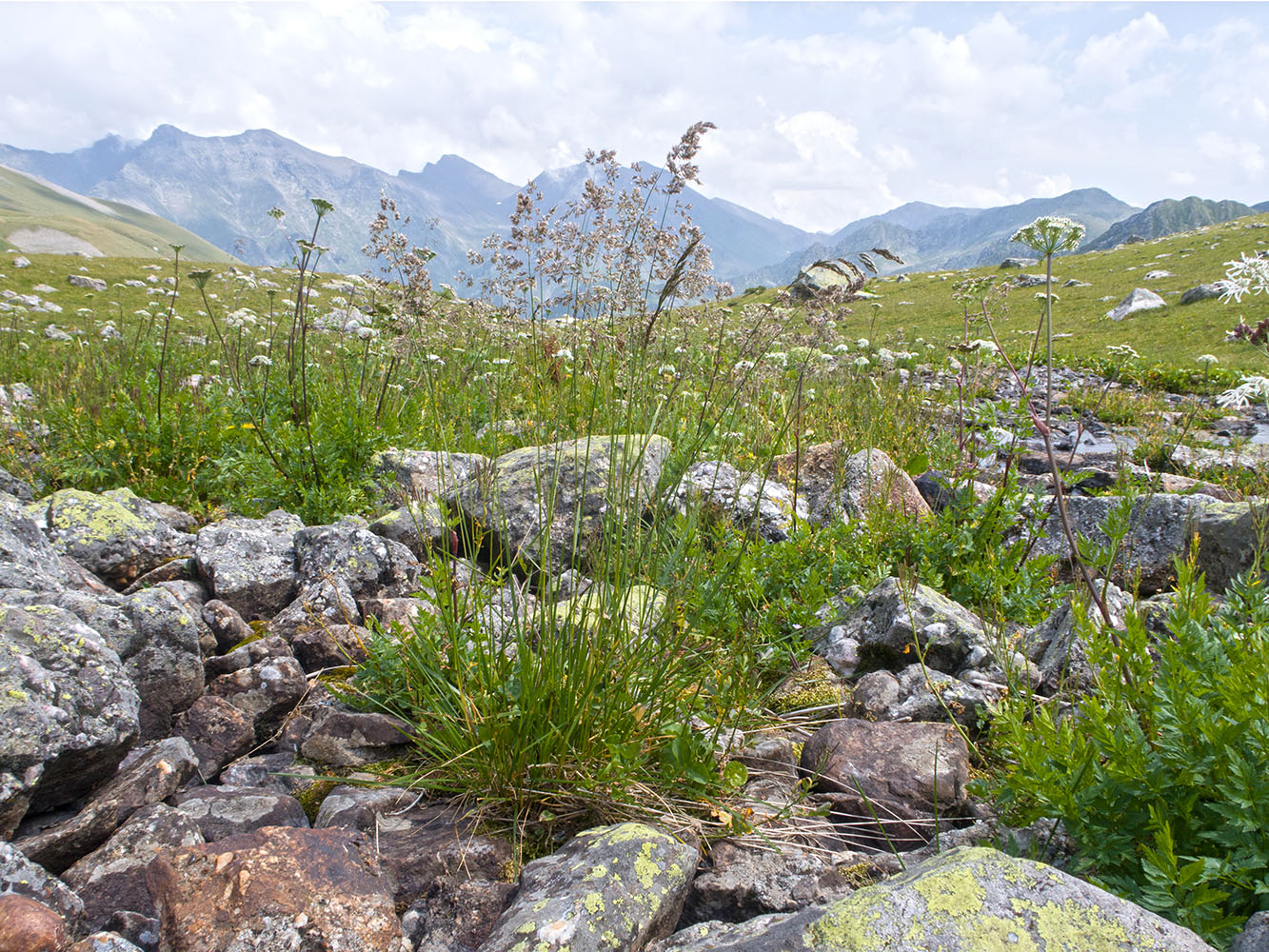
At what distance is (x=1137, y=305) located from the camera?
26.0 metres

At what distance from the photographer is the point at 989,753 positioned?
119 inches

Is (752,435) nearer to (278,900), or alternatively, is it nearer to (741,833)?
(741,833)

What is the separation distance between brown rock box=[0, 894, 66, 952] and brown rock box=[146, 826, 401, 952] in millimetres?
231

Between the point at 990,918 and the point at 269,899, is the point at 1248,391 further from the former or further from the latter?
the point at 269,899

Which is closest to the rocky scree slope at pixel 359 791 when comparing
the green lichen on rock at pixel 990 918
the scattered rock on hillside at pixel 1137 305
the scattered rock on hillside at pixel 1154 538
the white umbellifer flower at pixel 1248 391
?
the green lichen on rock at pixel 990 918

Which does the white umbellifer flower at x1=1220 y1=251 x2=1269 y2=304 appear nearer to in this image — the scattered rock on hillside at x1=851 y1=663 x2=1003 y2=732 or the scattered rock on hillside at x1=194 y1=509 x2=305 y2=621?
the scattered rock on hillside at x1=851 y1=663 x2=1003 y2=732

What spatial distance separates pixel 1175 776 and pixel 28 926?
3.10 meters

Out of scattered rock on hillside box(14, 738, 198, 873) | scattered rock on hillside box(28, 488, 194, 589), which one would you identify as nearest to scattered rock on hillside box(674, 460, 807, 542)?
scattered rock on hillside box(14, 738, 198, 873)

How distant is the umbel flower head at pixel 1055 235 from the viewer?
3.09 metres

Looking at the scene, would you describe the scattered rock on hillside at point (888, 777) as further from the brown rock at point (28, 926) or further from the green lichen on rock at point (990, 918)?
the brown rock at point (28, 926)

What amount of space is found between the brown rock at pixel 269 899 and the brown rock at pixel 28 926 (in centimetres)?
23

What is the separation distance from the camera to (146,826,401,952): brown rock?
1.88 metres

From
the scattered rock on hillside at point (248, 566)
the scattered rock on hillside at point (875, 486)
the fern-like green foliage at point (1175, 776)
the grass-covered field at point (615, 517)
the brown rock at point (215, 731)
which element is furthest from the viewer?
the scattered rock on hillside at point (875, 486)

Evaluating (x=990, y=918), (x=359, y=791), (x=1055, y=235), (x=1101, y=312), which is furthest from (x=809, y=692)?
(x=1101, y=312)
